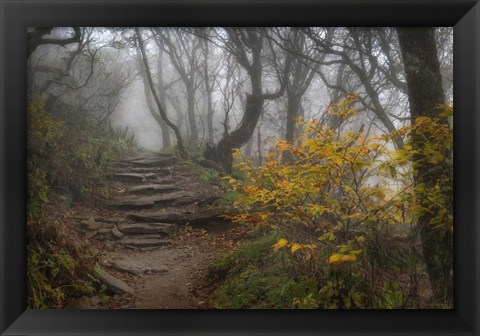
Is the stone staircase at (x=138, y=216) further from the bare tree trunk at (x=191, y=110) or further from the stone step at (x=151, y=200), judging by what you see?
the bare tree trunk at (x=191, y=110)

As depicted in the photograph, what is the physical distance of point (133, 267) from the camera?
1979 millimetres

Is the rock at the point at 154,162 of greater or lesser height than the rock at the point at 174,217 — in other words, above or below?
above

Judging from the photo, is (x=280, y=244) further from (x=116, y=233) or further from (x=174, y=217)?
(x=116, y=233)

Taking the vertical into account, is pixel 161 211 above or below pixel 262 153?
below

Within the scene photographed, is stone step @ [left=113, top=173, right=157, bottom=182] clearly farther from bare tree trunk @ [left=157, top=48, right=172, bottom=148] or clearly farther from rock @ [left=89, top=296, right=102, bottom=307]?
rock @ [left=89, top=296, right=102, bottom=307]

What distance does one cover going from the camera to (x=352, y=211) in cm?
200

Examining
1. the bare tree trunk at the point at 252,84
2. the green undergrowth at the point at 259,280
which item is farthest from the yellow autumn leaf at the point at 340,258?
the bare tree trunk at the point at 252,84

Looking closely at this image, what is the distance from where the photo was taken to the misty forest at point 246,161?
1960 mm

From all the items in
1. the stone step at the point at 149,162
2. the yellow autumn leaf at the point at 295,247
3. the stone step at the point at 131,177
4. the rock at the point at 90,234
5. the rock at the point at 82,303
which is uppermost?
the stone step at the point at 149,162

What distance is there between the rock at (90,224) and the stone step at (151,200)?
6.3 inches

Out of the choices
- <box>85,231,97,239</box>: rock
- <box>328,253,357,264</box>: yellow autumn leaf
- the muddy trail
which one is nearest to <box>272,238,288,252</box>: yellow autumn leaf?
the muddy trail
